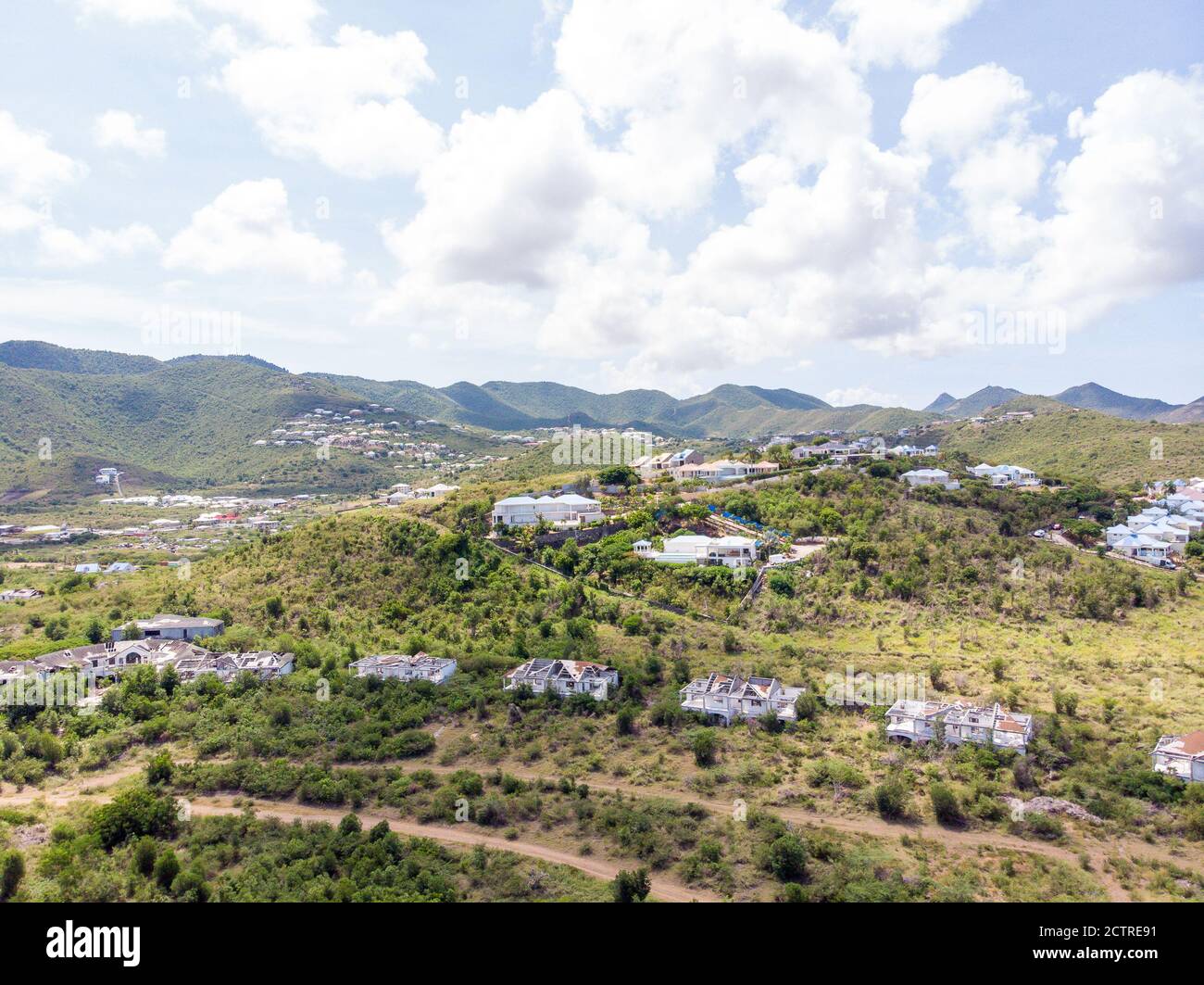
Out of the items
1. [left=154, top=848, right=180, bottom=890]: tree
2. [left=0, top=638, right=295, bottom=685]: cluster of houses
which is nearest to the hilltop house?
[left=0, top=638, right=295, bottom=685]: cluster of houses

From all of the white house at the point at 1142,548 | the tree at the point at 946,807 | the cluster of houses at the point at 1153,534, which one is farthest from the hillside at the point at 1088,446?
the tree at the point at 946,807

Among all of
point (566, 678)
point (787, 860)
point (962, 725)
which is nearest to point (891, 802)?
point (787, 860)

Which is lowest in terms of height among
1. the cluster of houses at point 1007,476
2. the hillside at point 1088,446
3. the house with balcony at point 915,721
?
the house with balcony at point 915,721

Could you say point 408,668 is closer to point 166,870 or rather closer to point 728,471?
point 166,870

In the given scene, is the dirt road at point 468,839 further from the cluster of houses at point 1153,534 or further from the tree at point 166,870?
the cluster of houses at point 1153,534

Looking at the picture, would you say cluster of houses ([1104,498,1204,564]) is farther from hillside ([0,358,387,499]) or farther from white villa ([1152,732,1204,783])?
hillside ([0,358,387,499])

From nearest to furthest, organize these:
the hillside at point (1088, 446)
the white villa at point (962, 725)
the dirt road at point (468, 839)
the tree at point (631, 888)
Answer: the tree at point (631, 888)
the dirt road at point (468, 839)
the white villa at point (962, 725)
the hillside at point (1088, 446)

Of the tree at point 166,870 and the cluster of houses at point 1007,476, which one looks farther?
the cluster of houses at point 1007,476

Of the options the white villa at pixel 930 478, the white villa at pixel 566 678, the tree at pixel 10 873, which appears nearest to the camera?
the tree at pixel 10 873

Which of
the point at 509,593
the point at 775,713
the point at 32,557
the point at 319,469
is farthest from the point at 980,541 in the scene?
the point at 319,469
